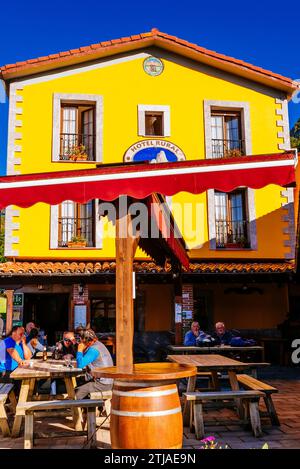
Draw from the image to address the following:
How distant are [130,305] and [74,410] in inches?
82.7

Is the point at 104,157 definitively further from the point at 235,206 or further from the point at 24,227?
the point at 235,206

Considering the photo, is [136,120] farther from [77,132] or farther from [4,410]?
[4,410]

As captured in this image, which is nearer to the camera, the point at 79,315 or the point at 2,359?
the point at 2,359

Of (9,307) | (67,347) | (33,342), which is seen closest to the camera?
(67,347)

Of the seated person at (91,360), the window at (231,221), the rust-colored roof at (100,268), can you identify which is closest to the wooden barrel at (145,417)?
the seated person at (91,360)

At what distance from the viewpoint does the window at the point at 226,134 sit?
1404 centimetres

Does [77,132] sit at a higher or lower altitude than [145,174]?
higher

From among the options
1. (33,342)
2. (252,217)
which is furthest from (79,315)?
(252,217)

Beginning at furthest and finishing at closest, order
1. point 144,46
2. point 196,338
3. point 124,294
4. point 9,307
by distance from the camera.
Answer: point 144,46 < point 9,307 < point 196,338 < point 124,294

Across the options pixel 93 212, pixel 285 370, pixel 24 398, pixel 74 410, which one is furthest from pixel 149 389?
pixel 93 212

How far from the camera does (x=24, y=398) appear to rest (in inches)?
231

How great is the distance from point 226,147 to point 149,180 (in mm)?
9979

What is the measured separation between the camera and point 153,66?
14.1 meters

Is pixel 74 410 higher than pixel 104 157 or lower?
lower
